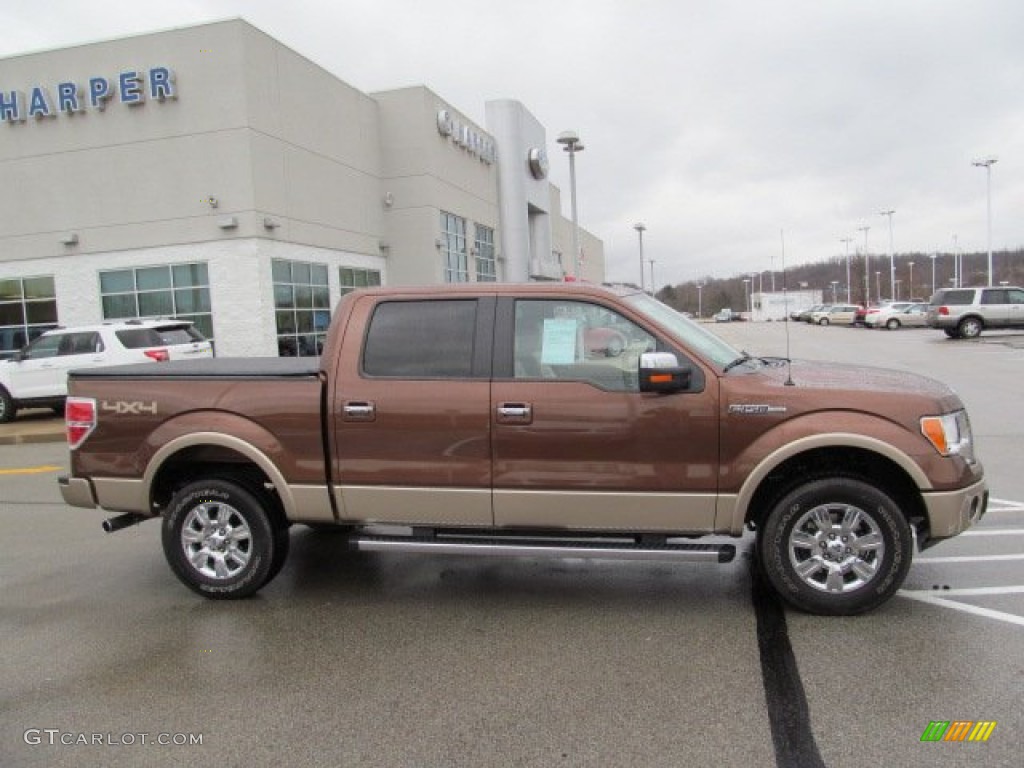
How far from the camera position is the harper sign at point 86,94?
66.9 ft

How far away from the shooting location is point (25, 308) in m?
21.9

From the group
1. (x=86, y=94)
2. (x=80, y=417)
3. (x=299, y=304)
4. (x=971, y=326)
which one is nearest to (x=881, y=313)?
(x=971, y=326)

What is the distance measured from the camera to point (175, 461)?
17.0 ft

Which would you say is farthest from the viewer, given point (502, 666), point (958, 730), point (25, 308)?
point (25, 308)

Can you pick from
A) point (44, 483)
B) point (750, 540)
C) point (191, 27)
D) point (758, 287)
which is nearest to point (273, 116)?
point (191, 27)

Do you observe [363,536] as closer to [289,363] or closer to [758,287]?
[289,363]

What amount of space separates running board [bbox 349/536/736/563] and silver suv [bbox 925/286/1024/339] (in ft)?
105

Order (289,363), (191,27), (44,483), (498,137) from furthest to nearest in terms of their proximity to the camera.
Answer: (498,137), (191,27), (44,483), (289,363)

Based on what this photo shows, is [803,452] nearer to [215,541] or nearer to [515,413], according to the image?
[515,413]

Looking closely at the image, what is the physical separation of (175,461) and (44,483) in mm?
5545

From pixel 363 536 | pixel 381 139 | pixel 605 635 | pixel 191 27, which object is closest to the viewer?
pixel 605 635

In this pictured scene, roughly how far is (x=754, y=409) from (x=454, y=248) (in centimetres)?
2779

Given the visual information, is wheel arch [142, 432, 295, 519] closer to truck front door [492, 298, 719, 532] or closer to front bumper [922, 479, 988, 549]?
truck front door [492, 298, 719, 532]

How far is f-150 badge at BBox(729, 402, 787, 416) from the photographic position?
14.4 ft
